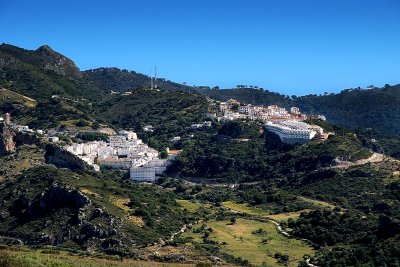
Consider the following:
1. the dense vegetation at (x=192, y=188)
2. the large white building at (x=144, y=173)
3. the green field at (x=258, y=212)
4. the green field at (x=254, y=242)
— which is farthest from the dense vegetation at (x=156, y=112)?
the green field at (x=254, y=242)

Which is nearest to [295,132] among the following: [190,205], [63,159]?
[190,205]

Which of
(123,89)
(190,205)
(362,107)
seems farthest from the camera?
(123,89)

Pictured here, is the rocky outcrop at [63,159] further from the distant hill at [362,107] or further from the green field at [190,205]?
the distant hill at [362,107]

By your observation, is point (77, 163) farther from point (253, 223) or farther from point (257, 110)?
point (257, 110)

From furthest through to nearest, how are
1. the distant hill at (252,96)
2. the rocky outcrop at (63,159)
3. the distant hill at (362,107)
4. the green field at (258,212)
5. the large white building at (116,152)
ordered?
the distant hill at (252,96), the distant hill at (362,107), the large white building at (116,152), the rocky outcrop at (63,159), the green field at (258,212)

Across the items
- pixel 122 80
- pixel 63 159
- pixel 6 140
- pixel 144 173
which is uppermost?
pixel 122 80

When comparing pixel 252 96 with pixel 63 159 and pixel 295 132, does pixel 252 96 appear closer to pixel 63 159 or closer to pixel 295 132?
pixel 295 132

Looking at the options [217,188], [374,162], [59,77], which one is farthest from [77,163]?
[59,77]

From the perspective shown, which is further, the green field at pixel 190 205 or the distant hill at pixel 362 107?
the distant hill at pixel 362 107

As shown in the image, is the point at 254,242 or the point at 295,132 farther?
the point at 295,132
